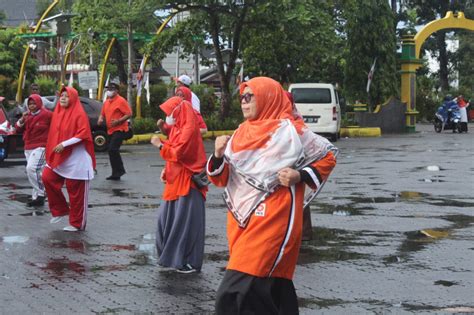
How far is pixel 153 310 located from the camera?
6922 mm

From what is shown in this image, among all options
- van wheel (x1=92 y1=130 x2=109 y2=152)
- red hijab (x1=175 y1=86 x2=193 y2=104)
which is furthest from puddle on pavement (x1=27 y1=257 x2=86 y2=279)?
van wheel (x1=92 y1=130 x2=109 y2=152)

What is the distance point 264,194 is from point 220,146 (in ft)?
1.18

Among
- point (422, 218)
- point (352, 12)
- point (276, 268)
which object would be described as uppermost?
point (352, 12)

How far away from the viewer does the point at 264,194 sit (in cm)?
532

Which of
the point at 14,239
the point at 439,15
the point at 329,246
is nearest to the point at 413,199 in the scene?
the point at 329,246

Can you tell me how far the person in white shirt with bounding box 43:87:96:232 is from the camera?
10898 mm

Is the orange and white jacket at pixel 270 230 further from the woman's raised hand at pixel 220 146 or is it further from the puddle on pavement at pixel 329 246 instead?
the puddle on pavement at pixel 329 246

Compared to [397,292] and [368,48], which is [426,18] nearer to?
[368,48]

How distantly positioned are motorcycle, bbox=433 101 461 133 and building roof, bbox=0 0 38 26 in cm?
5015

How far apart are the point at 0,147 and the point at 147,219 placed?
7.55 meters

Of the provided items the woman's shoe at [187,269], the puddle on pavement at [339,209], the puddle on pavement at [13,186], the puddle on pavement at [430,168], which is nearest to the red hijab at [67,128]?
the woman's shoe at [187,269]

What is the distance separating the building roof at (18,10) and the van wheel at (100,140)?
5896cm

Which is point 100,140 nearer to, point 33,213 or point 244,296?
point 33,213

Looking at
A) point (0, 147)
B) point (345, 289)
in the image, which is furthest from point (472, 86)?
point (345, 289)
